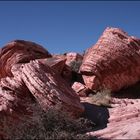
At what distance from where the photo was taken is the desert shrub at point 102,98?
14789 mm

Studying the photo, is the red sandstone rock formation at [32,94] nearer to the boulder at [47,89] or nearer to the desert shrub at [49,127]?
the boulder at [47,89]

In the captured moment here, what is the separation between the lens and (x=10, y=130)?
1075 centimetres

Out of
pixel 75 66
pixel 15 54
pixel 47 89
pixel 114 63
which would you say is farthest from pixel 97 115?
pixel 75 66

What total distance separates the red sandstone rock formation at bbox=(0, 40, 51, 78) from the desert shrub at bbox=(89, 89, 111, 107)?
324cm

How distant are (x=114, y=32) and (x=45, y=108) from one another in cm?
733

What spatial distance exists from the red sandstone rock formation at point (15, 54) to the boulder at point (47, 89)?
168 inches

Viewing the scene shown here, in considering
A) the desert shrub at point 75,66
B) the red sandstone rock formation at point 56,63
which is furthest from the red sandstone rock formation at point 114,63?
the desert shrub at point 75,66

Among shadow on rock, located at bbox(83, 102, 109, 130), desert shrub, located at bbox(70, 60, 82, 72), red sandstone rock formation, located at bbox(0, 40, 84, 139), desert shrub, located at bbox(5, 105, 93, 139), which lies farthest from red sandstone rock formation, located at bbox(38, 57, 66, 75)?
desert shrub, located at bbox(5, 105, 93, 139)

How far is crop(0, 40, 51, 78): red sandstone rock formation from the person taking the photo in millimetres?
17156

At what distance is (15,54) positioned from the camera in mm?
17312

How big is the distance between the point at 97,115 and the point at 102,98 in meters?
2.36

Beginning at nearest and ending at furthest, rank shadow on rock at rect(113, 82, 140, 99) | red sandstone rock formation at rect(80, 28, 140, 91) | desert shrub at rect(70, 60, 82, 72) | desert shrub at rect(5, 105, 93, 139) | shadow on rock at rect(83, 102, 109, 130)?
desert shrub at rect(5, 105, 93, 139), shadow on rock at rect(83, 102, 109, 130), red sandstone rock formation at rect(80, 28, 140, 91), shadow on rock at rect(113, 82, 140, 99), desert shrub at rect(70, 60, 82, 72)

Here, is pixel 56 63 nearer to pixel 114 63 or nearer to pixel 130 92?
pixel 114 63

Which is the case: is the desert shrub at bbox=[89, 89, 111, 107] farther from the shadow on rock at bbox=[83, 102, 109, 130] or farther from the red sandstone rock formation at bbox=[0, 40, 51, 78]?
the red sandstone rock formation at bbox=[0, 40, 51, 78]
